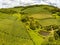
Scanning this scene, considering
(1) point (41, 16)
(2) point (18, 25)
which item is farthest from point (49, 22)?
(2) point (18, 25)

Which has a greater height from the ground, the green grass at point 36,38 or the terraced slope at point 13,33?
the terraced slope at point 13,33

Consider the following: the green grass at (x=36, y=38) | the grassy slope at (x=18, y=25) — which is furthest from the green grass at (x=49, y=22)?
the green grass at (x=36, y=38)

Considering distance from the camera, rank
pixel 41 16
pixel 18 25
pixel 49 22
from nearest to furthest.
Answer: pixel 18 25
pixel 49 22
pixel 41 16

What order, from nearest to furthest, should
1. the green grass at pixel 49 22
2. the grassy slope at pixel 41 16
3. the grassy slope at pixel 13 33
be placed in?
the grassy slope at pixel 13 33, the grassy slope at pixel 41 16, the green grass at pixel 49 22

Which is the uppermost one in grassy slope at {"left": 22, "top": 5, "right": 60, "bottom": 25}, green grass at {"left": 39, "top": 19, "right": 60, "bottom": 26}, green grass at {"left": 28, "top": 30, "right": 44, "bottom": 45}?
grassy slope at {"left": 22, "top": 5, "right": 60, "bottom": 25}

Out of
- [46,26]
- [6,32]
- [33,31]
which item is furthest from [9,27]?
[46,26]

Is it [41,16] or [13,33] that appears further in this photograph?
[41,16]

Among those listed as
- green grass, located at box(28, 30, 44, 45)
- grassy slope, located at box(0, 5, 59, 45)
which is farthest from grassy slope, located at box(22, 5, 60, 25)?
green grass, located at box(28, 30, 44, 45)

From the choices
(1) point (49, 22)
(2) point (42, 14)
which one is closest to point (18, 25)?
(1) point (49, 22)

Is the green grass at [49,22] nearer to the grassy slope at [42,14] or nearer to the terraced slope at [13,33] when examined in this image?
the grassy slope at [42,14]

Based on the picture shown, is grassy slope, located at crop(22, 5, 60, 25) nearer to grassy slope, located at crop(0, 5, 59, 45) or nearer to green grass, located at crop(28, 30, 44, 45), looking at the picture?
grassy slope, located at crop(0, 5, 59, 45)

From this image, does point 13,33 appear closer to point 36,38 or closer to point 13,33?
point 13,33

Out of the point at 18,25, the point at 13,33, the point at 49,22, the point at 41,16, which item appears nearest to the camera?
the point at 13,33

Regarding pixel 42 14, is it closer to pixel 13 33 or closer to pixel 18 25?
pixel 18 25
